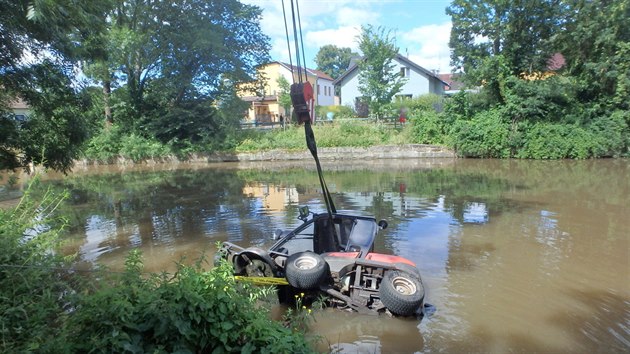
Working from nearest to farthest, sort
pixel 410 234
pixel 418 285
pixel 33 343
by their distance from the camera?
pixel 33 343 → pixel 418 285 → pixel 410 234

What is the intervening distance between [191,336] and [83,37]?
824 centimetres

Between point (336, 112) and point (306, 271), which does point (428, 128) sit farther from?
point (306, 271)

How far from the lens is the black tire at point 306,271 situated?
5453mm

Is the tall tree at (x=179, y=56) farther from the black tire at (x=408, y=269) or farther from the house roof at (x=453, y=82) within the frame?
the black tire at (x=408, y=269)

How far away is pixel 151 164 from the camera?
3020 centimetres

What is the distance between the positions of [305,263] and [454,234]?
5.61m

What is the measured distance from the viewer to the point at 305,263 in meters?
5.62

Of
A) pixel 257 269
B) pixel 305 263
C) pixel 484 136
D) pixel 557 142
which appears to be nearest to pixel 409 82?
pixel 484 136

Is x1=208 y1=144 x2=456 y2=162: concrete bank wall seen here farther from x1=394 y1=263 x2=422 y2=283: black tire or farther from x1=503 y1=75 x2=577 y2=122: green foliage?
x1=394 y1=263 x2=422 y2=283: black tire

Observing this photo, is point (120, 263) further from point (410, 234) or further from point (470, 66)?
point (470, 66)

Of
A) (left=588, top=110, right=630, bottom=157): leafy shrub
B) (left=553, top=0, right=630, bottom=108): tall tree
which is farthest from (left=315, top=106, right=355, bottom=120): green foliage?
(left=588, top=110, right=630, bottom=157): leafy shrub

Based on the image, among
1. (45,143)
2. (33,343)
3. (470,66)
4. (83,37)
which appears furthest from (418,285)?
(470,66)

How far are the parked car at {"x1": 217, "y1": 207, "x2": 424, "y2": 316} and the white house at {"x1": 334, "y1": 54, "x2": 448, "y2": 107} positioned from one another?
36.1 m

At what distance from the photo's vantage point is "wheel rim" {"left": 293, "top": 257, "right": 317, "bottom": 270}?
18.3 feet
